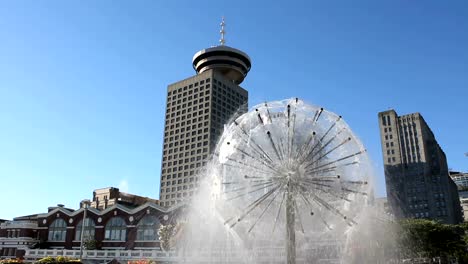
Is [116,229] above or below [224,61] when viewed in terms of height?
below

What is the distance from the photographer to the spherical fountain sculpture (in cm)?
2448

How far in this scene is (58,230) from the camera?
277ft

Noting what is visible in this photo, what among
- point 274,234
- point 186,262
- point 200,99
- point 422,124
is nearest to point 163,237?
point 186,262

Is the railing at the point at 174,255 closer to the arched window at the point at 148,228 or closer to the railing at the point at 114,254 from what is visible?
the railing at the point at 114,254

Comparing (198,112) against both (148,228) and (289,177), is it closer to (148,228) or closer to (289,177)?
(148,228)

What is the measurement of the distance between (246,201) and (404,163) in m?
137

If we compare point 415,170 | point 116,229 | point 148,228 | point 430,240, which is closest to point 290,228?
point 430,240

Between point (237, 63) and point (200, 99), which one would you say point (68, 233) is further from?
point (237, 63)

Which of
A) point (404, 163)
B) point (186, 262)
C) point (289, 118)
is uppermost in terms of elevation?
point (404, 163)

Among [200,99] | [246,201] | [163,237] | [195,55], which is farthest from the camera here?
[195,55]

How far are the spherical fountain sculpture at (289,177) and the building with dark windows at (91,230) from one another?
4653 cm

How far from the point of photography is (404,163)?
149000 mm

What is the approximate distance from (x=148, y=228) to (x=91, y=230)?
1353 centimetres

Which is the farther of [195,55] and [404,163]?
[195,55]
